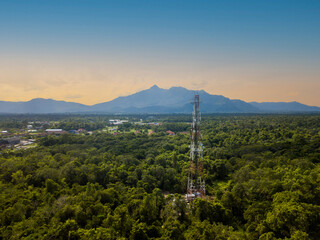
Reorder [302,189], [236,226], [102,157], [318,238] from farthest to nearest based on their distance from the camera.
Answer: [102,157] < [302,189] < [236,226] < [318,238]

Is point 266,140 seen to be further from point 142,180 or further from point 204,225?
point 204,225

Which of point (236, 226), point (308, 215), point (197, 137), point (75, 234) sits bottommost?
point (236, 226)

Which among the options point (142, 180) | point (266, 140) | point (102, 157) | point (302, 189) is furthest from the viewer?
point (266, 140)

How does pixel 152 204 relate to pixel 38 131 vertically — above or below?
below

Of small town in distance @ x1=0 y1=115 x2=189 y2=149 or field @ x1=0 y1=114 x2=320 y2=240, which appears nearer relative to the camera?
field @ x1=0 y1=114 x2=320 y2=240

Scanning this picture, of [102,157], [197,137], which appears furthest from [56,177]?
[197,137]

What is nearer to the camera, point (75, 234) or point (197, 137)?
point (75, 234)

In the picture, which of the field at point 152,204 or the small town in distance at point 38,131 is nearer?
the field at point 152,204

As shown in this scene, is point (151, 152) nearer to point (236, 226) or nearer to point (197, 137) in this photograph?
point (197, 137)

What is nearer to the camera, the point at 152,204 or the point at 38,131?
the point at 152,204

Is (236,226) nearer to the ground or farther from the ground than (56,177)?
nearer to the ground
